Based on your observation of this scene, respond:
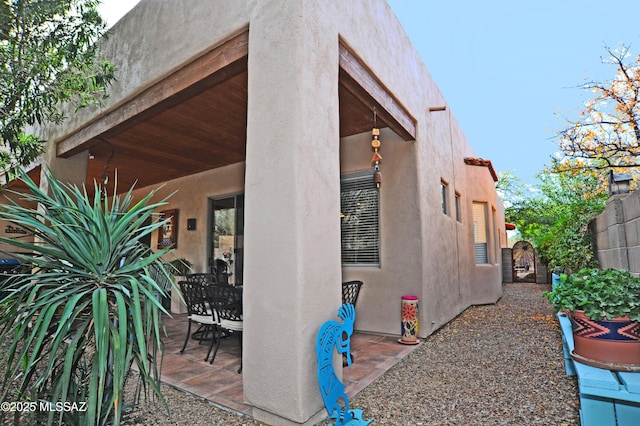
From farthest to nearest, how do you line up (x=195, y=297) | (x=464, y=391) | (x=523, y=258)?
(x=523, y=258) < (x=195, y=297) < (x=464, y=391)

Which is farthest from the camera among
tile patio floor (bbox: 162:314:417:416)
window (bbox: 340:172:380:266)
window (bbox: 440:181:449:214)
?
window (bbox: 440:181:449:214)

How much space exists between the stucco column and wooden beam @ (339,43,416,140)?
20.5 inches

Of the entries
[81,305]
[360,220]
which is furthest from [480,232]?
[81,305]

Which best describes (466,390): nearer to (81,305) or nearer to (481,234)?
(81,305)

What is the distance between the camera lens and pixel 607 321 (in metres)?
1.56

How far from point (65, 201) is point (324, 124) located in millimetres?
1714

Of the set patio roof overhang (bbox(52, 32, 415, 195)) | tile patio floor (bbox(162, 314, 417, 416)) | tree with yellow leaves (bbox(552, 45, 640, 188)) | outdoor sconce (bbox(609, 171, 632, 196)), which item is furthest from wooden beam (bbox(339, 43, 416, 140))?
tree with yellow leaves (bbox(552, 45, 640, 188))

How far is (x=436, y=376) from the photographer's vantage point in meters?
3.10

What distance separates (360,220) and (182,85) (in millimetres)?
3006

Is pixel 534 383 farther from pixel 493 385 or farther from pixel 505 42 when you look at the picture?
pixel 505 42

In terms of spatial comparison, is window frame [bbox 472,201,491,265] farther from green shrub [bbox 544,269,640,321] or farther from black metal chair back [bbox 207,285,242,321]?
green shrub [bbox 544,269,640,321]

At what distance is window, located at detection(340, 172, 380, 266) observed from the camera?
4.95 m

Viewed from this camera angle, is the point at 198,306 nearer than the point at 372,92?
No

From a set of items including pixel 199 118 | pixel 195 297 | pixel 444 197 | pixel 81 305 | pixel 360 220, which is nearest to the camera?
pixel 81 305
